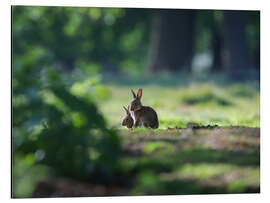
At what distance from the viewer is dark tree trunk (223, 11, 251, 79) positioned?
40.6ft

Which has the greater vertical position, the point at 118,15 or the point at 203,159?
the point at 118,15

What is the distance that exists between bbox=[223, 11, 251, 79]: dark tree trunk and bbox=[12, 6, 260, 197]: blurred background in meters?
0.02

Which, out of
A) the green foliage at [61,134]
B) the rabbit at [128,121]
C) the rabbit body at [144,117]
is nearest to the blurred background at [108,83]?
the green foliage at [61,134]

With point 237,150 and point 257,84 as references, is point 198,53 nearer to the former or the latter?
point 257,84

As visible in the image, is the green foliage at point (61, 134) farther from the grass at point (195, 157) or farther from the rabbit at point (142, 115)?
the rabbit at point (142, 115)

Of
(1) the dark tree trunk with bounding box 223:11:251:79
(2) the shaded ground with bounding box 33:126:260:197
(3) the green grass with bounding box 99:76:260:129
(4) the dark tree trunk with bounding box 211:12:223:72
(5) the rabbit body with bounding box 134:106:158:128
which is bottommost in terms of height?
(2) the shaded ground with bounding box 33:126:260:197

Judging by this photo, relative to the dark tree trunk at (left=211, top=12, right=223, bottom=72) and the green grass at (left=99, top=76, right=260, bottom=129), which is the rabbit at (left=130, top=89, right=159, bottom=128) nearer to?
the green grass at (left=99, top=76, right=260, bottom=129)

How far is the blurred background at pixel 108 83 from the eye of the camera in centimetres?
496

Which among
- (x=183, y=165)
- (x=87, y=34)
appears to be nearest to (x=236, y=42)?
(x=87, y=34)

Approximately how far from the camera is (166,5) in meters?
6.52

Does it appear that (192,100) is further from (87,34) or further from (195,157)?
(87,34)

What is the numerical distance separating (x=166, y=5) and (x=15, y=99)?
7.55 feet

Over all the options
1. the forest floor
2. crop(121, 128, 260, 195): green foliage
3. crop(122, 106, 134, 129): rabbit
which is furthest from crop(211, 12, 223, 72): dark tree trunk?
crop(121, 128, 260, 195): green foliage
